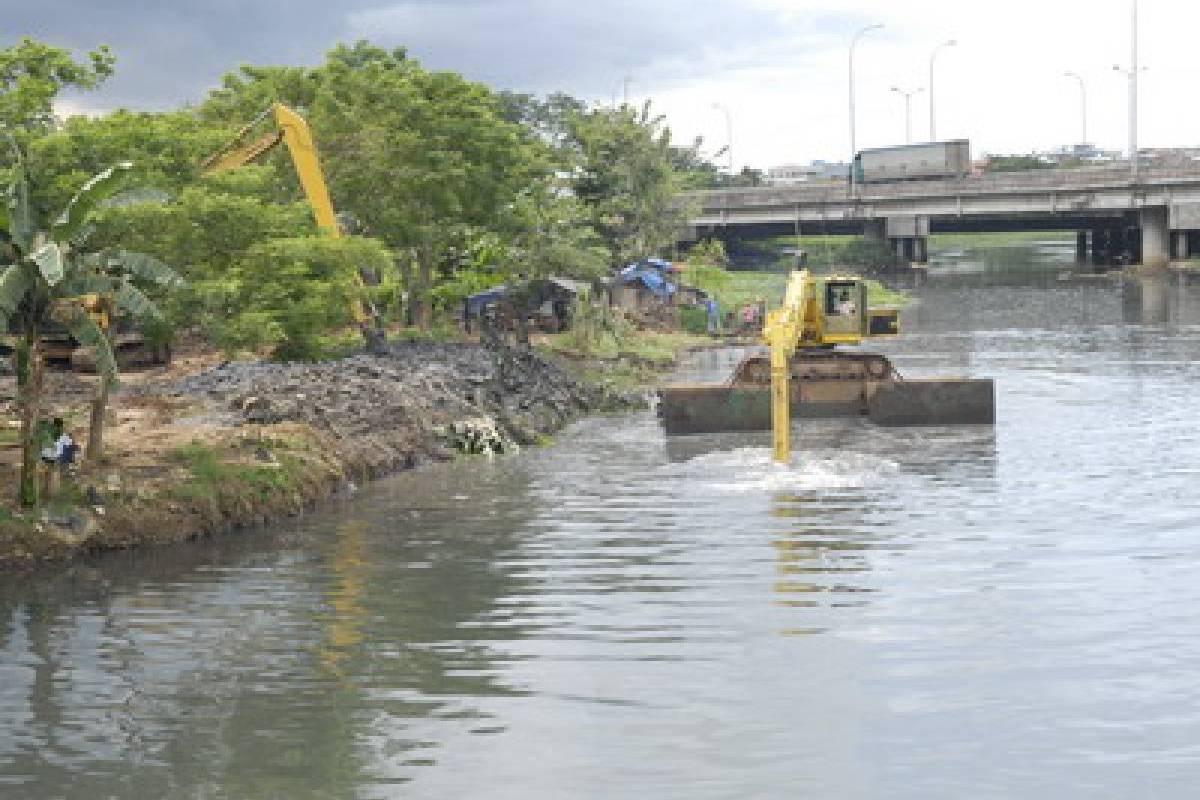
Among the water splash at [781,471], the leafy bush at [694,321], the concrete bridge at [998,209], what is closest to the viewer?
the water splash at [781,471]

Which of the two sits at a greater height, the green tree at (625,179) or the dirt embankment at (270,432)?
the green tree at (625,179)

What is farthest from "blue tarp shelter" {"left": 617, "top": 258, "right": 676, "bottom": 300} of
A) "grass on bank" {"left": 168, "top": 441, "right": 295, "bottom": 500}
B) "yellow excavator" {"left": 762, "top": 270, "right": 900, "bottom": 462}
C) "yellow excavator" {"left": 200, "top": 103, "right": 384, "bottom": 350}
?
"grass on bank" {"left": 168, "top": 441, "right": 295, "bottom": 500}

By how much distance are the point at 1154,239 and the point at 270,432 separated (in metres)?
94.4

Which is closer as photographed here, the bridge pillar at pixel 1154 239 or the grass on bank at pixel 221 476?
the grass on bank at pixel 221 476

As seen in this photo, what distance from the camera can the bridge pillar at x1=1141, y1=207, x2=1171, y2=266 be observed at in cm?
11662

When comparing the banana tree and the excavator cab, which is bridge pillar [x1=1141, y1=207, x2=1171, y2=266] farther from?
the banana tree

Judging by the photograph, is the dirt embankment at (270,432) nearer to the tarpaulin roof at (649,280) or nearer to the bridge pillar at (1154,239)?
the tarpaulin roof at (649,280)

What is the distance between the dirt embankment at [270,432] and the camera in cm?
2978

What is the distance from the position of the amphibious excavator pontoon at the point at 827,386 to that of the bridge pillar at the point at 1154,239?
76.0 meters

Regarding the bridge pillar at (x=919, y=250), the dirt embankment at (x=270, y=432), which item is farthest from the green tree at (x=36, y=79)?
the bridge pillar at (x=919, y=250)

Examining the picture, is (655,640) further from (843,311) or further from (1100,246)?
(1100,246)

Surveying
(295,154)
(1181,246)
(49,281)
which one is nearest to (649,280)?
(295,154)

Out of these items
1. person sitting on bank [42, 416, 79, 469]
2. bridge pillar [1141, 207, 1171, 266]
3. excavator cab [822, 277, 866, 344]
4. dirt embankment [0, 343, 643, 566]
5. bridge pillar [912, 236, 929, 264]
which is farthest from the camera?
bridge pillar [912, 236, 929, 264]

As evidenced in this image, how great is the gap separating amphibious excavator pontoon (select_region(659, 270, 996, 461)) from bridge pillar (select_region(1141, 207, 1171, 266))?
249 feet
